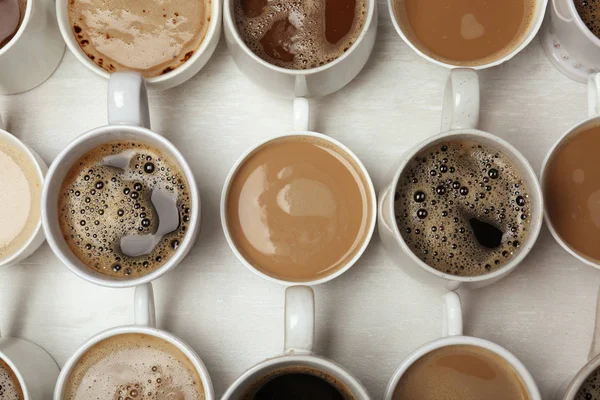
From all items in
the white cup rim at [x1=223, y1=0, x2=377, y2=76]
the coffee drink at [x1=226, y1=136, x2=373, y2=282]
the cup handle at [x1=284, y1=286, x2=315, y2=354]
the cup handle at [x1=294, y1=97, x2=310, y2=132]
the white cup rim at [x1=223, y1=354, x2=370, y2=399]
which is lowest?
the white cup rim at [x1=223, y1=354, x2=370, y2=399]

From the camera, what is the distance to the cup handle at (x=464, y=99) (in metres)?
1.11

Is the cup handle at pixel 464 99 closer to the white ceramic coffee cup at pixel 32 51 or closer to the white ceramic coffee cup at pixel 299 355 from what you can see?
the white ceramic coffee cup at pixel 299 355

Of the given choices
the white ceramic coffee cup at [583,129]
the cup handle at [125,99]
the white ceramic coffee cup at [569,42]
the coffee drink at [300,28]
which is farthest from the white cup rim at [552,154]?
the cup handle at [125,99]

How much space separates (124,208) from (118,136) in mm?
138

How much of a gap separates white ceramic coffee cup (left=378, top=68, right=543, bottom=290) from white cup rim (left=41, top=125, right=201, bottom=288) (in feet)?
1.12

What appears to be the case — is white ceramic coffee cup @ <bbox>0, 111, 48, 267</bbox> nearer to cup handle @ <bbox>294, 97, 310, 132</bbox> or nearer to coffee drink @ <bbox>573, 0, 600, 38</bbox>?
cup handle @ <bbox>294, 97, 310, 132</bbox>

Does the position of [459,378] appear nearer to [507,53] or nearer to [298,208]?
[298,208]

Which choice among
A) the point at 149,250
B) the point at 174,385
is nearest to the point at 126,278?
the point at 149,250

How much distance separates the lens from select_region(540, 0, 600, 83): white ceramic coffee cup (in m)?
1.15

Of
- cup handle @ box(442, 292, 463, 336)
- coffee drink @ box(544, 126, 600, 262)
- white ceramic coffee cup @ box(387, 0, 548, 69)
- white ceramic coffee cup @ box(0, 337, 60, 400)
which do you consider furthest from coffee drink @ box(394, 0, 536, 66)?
white ceramic coffee cup @ box(0, 337, 60, 400)

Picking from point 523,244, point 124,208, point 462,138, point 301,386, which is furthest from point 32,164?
point 523,244

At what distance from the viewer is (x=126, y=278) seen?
1.14m

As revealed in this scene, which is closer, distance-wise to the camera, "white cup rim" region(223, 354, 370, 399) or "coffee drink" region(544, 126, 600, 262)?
"white cup rim" region(223, 354, 370, 399)

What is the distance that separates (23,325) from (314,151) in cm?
67
